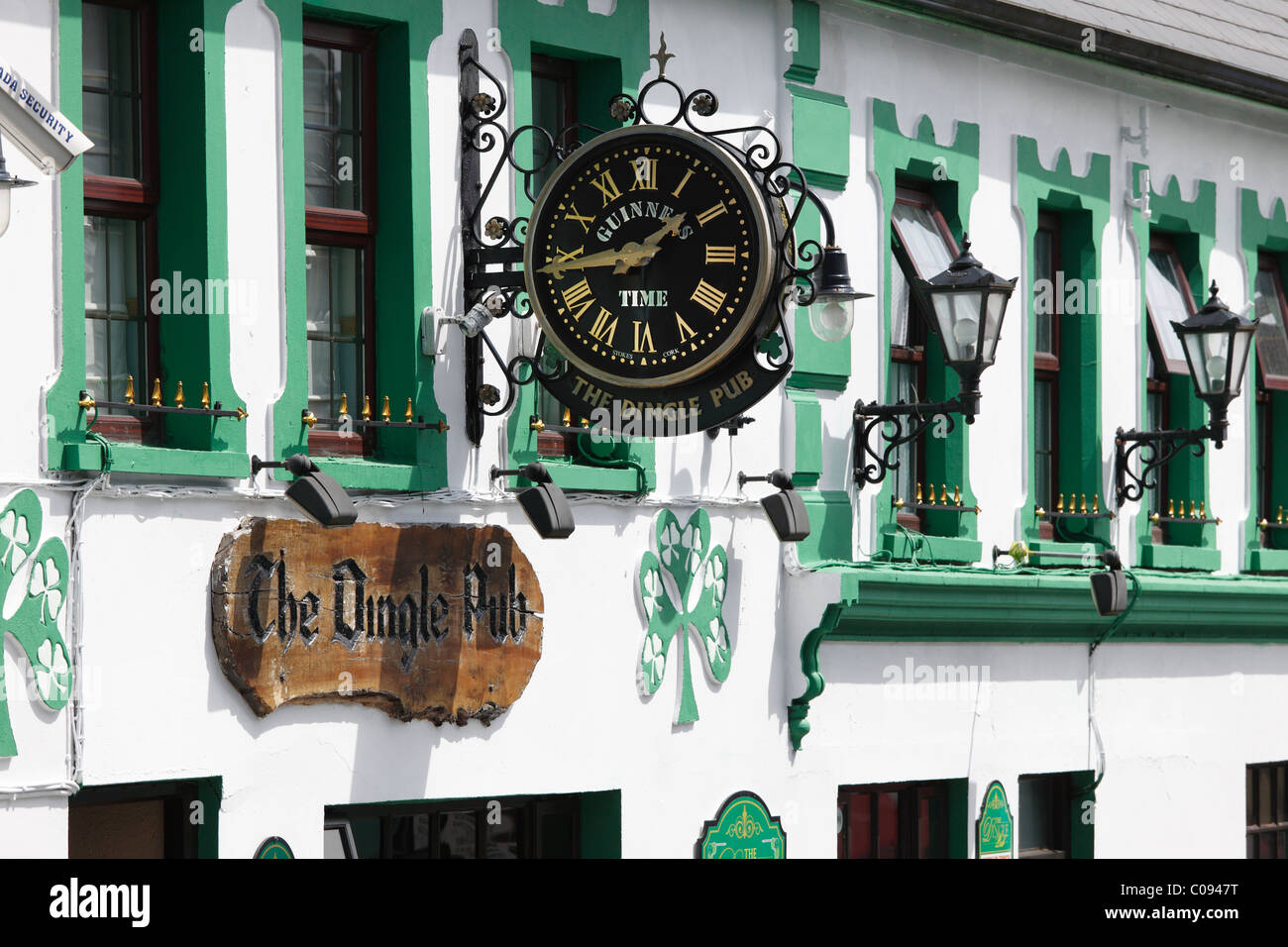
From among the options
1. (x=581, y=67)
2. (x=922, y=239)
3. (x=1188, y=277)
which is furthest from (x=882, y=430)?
(x=1188, y=277)

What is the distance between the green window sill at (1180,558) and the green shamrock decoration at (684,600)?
13.4 feet

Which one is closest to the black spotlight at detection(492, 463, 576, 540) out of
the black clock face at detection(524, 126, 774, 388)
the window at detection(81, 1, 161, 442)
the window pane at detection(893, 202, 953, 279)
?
the black clock face at detection(524, 126, 774, 388)

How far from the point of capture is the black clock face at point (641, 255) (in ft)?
36.6

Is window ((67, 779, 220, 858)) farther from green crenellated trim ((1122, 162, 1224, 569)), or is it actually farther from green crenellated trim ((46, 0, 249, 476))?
green crenellated trim ((1122, 162, 1224, 569))

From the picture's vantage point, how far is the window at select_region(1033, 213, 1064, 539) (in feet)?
51.8

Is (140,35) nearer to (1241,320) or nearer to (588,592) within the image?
(588,592)

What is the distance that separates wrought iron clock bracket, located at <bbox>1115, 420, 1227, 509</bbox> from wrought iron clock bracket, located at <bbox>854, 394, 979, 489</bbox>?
213 centimetres

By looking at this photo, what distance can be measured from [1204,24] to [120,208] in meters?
8.91

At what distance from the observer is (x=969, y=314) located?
1311 cm

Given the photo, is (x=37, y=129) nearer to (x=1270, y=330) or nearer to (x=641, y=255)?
(x=641, y=255)

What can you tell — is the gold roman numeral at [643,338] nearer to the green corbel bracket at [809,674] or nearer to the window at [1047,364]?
the green corbel bracket at [809,674]

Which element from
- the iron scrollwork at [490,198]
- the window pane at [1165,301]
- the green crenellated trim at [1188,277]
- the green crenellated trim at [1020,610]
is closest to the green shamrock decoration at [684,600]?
the green crenellated trim at [1020,610]

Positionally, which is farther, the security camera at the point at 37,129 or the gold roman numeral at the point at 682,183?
the gold roman numeral at the point at 682,183

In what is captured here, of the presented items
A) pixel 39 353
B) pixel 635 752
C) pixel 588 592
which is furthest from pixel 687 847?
pixel 39 353
